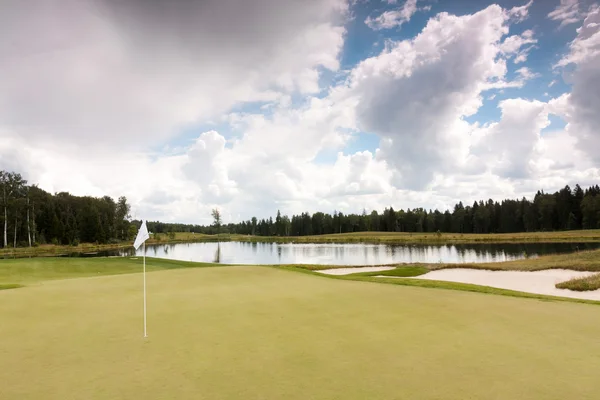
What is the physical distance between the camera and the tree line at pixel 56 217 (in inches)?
2250

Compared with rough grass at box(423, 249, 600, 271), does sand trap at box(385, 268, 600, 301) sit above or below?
below

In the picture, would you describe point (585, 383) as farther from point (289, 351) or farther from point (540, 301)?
point (540, 301)

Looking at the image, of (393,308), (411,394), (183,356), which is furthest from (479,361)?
(183,356)

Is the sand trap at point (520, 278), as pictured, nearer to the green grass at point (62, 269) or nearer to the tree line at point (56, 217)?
the green grass at point (62, 269)

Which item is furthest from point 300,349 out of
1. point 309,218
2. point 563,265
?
point 309,218

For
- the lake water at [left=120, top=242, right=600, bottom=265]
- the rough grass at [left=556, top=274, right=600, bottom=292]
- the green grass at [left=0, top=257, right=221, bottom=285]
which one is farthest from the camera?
the lake water at [left=120, top=242, right=600, bottom=265]

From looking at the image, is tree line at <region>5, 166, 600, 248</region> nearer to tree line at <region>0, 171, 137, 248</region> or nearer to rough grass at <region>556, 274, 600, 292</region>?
tree line at <region>0, 171, 137, 248</region>

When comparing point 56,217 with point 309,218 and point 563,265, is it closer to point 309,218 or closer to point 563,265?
point 563,265

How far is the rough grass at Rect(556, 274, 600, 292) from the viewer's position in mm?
15034

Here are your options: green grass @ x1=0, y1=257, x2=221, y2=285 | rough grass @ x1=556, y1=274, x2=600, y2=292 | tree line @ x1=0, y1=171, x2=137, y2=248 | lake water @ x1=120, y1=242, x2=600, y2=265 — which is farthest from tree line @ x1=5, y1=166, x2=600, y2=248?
rough grass @ x1=556, y1=274, x2=600, y2=292

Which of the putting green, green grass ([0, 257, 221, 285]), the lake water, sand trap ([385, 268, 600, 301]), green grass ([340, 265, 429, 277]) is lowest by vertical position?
the lake water

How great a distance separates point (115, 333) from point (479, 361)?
5.98m

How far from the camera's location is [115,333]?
6.42m

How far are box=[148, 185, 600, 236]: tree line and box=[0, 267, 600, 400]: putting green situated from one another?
91415mm
